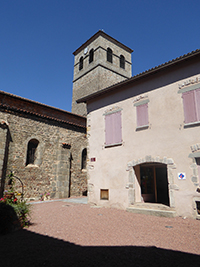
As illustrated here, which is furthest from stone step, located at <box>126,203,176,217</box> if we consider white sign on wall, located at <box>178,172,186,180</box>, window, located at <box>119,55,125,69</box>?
window, located at <box>119,55,125,69</box>

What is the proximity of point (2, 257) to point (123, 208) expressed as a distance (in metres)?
5.96

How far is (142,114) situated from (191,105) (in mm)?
2105

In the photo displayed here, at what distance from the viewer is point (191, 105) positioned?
23.8 feet

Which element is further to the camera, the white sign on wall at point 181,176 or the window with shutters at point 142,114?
the window with shutters at point 142,114

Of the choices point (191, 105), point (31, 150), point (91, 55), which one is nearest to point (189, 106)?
point (191, 105)

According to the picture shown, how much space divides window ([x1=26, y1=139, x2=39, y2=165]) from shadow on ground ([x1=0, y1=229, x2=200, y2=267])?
8192 millimetres

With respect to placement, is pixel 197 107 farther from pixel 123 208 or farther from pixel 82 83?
pixel 82 83

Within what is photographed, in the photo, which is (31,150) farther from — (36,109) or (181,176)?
(181,176)

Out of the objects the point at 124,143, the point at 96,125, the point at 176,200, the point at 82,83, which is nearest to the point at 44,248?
the point at 176,200

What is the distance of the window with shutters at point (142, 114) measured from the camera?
845 cm

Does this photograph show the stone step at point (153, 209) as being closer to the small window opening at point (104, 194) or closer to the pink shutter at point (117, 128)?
the small window opening at point (104, 194)

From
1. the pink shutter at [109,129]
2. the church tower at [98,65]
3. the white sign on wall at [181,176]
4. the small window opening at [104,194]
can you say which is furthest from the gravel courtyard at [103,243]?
the church tower at [98,65]

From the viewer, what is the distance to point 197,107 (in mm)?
7082

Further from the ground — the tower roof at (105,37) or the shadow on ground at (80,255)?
the tower roof at (105,37)
